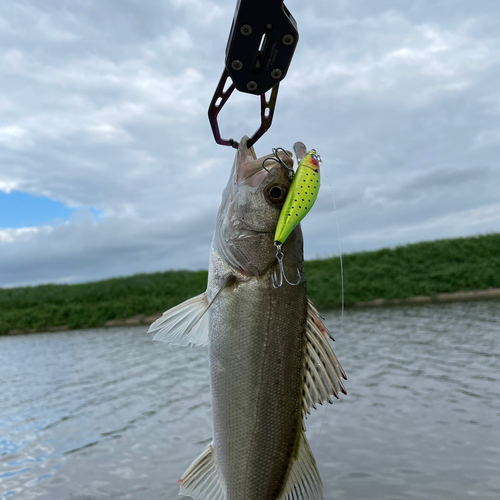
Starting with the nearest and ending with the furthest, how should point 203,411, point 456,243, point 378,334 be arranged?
point 203,411 < point 378,334 < point 456,243

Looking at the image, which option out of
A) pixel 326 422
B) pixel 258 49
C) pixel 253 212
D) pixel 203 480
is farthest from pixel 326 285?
pixel 258 49

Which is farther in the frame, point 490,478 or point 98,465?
point 98,465

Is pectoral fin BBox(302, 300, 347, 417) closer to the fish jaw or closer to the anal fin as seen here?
the fish jaw

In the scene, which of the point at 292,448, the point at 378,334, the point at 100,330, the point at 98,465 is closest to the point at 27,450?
the point at 98,465

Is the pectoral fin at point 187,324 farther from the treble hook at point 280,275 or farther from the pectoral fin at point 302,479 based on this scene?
the pectoral fin at point 302,479

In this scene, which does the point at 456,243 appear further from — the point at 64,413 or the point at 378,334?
the point at 64,413

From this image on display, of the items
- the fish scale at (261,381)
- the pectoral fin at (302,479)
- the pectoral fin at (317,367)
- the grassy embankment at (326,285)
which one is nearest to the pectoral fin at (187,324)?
the fish scale at (261,381)

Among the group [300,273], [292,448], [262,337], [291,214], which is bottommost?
[292,448]

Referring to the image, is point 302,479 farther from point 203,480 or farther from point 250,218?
point 250,218
